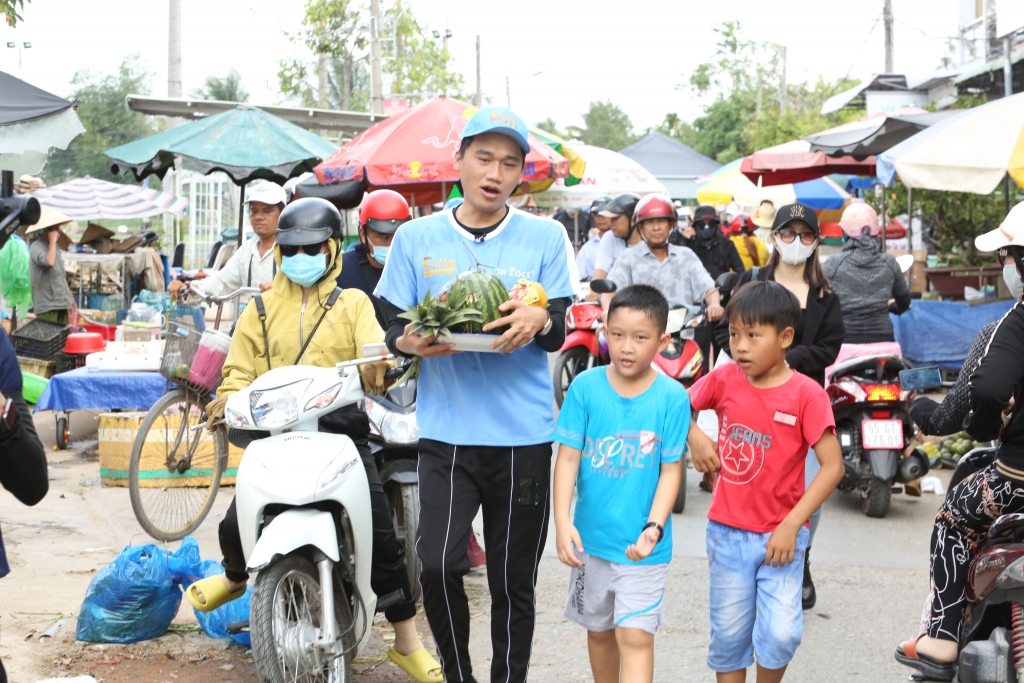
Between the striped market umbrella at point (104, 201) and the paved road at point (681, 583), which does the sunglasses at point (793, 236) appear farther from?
the striped market umbrella at point (104, 201)

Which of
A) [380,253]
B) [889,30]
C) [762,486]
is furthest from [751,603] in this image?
[889,30]

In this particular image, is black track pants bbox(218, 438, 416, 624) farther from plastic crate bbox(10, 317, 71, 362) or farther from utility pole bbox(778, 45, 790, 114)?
utility pole bbox(778, 45, 790, 114)

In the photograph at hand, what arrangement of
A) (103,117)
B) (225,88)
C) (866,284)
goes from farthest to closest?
1. (225,88)
2. (103,117)
3. (866,284)

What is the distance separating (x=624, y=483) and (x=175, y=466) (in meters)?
4.36

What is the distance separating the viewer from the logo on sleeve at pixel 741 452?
4.02 meters

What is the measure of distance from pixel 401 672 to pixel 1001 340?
296 cm

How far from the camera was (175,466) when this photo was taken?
7.25 meters

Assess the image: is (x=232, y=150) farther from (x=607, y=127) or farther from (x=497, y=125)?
(x=607, y=127)

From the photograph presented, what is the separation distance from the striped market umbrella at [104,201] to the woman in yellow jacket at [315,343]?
15.3 m

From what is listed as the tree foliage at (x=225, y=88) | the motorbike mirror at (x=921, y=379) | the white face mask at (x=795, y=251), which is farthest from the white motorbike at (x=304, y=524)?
the tree foliage at (x=225, y=88)

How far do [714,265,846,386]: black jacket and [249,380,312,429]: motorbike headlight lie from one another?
2.51 metres

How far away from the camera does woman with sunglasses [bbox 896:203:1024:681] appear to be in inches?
137

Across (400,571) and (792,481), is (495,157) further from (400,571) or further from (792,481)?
(400,571)

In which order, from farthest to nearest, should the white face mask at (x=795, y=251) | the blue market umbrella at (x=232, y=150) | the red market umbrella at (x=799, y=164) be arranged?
the red market umbrella at (x=799, y=164)
the blue market umbrella at (x=232, y=150)
the white face mask at (x=795, y=251)
